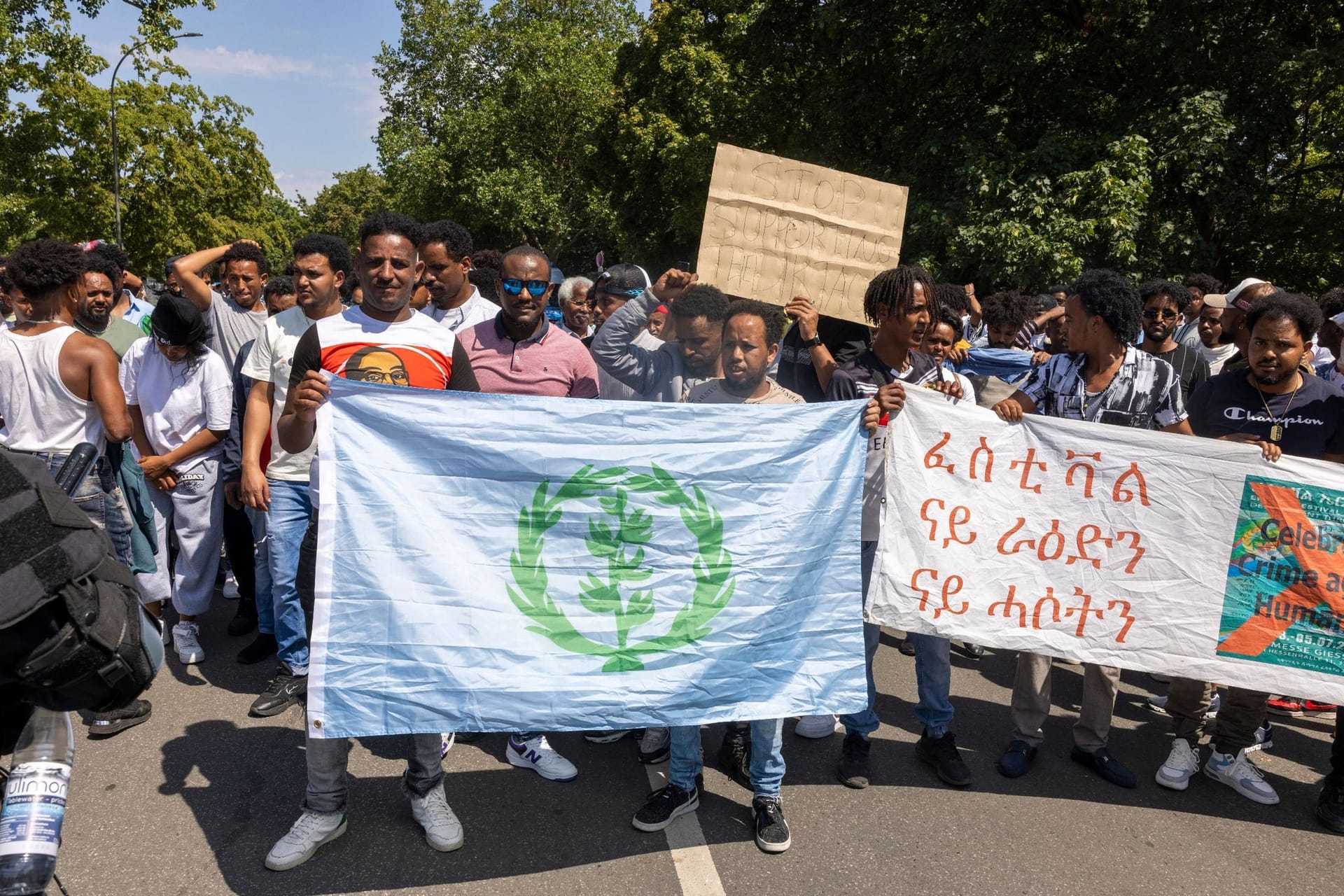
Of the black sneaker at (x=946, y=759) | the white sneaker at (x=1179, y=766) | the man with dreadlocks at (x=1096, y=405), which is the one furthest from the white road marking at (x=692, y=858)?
the white sneaker at (x=1179, y=766)

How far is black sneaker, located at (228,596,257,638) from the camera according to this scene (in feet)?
17.3

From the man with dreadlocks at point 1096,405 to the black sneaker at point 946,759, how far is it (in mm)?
234

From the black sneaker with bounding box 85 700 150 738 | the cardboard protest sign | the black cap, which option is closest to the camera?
the black sneaker with bounding box 85 700 150 738

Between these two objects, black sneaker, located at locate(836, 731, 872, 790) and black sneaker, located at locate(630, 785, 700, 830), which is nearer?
black sneaker, located at locate(630, 785, 700, 830)

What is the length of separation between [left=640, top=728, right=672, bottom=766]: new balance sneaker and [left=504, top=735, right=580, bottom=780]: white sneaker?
0.30m

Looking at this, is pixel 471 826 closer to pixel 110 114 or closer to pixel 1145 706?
pixel 1145 706

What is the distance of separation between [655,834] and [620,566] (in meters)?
1.01

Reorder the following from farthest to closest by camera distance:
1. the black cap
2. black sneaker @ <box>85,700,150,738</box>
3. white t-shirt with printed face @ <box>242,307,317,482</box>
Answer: the black cap < white t-shirt with printed face @ <box>242,307,317,482</box> < black sneaker @ <box>85,700,150,738</box>

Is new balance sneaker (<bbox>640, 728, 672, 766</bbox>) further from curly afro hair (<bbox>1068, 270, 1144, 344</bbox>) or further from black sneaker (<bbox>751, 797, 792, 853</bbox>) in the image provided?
curly afro hair (<bbox>1068, 270, 1144, 344</bbox>)

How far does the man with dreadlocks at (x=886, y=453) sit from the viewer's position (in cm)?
379

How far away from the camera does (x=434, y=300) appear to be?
5648 millimetres

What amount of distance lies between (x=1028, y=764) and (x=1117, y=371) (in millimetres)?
1753

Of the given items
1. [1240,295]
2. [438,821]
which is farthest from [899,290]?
[1240,295]

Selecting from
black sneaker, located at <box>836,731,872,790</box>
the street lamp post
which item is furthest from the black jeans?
the street lamp post
